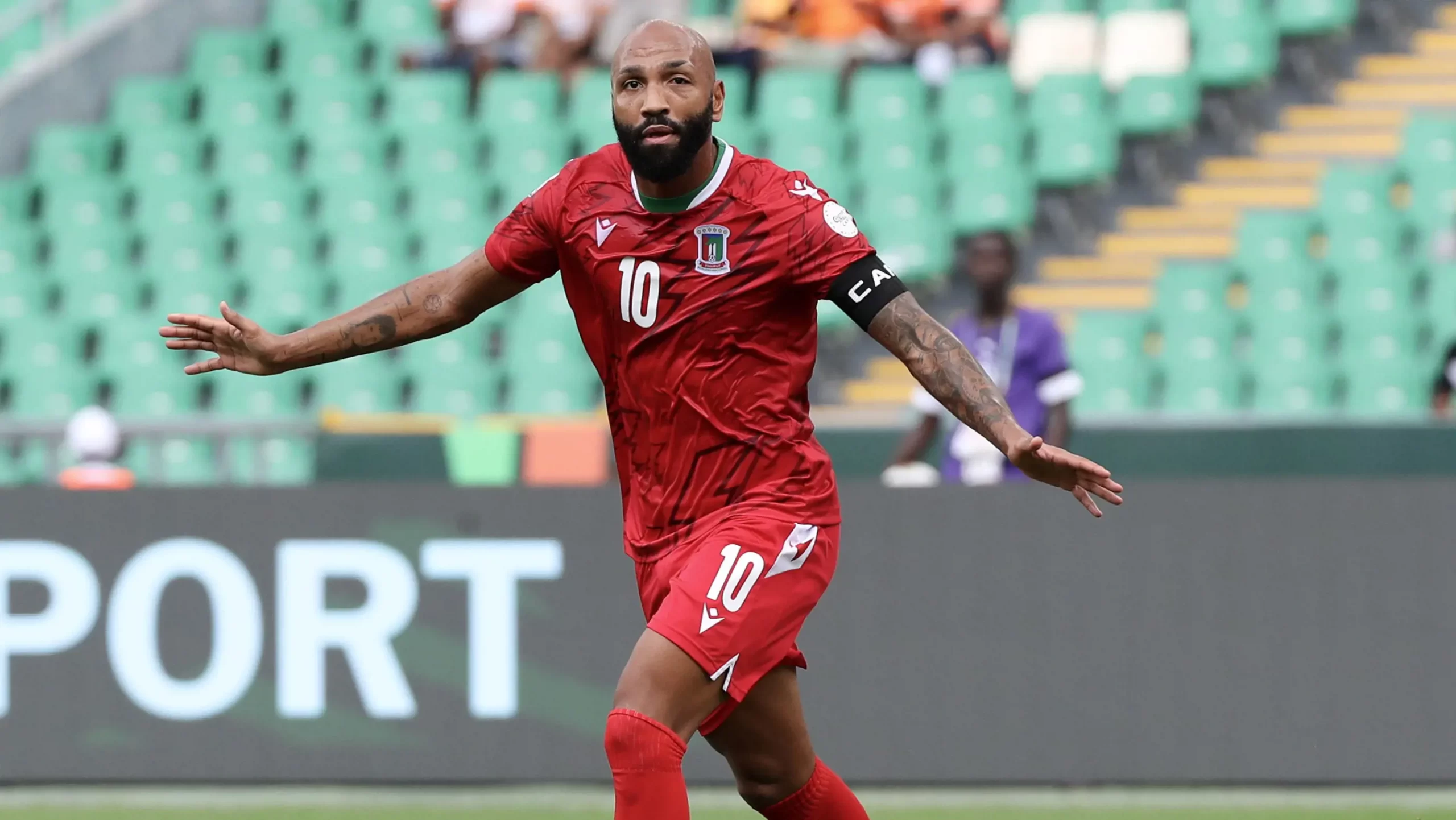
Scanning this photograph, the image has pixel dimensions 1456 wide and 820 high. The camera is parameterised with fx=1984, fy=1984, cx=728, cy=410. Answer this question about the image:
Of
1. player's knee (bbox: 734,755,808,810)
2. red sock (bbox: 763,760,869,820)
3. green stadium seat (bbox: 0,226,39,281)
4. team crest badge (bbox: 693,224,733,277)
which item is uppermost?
green stadium seat (bbox: 0,226,39,281)

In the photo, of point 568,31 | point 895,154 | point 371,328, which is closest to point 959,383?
point 371,328

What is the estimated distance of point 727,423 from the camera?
14.7 ft

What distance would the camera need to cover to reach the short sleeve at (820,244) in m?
4.47

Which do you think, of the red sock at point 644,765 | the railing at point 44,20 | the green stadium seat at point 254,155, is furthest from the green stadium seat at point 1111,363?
the railing at point 44,20

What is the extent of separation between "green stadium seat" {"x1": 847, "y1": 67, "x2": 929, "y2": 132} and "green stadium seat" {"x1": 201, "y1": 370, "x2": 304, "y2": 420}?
4.37 m

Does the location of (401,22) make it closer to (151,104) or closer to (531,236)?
(151,104)

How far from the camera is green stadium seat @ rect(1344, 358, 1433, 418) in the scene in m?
11.9

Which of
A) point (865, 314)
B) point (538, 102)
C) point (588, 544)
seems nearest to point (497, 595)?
point (588, 544)

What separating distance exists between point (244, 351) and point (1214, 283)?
30.2 feet

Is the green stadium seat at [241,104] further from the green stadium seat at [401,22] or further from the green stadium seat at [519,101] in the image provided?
the green stadium seat at [519,101]

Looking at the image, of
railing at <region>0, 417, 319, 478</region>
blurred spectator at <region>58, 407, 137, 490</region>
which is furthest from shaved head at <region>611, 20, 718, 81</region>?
railing at <region>0, 417, 319, 478</region>

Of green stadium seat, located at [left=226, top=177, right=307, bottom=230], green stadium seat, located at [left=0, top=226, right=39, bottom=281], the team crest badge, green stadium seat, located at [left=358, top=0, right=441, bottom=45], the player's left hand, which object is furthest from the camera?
green stadium seat, located at [left=358, top=0, right=441, bottom=45]

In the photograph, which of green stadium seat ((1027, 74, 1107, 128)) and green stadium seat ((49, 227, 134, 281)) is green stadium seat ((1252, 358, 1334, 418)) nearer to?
green stadium seat ((1027, 74, 1107, 128))

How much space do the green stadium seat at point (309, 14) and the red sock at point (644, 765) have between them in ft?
44.3
